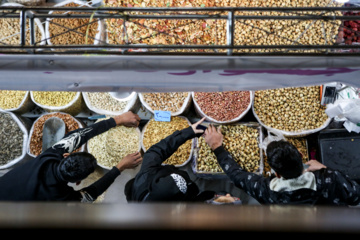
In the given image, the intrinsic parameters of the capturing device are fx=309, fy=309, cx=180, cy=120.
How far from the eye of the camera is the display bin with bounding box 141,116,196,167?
2.98 m

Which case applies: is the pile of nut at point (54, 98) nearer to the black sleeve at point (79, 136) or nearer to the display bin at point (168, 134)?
the black sleeve at point (79, 136)

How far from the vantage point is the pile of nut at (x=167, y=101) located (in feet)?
9.87

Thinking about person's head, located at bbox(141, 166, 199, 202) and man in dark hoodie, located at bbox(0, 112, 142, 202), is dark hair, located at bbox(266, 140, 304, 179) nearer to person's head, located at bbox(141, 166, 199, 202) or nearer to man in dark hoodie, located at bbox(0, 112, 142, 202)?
person's head, located at bbox(141, 166, 199, 202)

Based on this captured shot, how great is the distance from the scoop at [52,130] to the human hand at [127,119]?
23.0 inches

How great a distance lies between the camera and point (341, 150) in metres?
2.82

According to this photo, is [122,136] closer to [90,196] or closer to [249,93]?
[90,196]

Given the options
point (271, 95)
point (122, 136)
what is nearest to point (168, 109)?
point (122, 136)

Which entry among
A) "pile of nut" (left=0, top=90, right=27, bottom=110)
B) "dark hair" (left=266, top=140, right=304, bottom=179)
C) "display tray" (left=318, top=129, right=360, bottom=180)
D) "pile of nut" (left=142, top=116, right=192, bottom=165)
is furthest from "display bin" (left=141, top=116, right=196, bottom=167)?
"pile of nut" (left=0, top=90, right=27, bottom=110)

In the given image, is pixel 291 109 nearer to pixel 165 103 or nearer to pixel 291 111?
pixel 291 111

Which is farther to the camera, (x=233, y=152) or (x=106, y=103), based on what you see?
(x=106, y=103)

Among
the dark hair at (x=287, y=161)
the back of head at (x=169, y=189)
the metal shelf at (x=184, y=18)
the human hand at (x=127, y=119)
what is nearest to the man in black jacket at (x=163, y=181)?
the back of head at (x=169, y=189)

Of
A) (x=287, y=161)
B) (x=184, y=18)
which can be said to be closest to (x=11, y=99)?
(x=184, y=18)

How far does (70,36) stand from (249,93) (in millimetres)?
1868

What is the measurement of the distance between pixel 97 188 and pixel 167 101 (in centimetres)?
104
